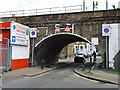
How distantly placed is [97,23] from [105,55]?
347 cm

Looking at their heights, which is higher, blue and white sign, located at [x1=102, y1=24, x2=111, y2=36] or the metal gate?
blue and white sign, located at [x1=102, y1=24, x2=111, y2=36]

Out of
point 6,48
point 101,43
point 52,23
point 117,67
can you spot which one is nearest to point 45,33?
point 52,23

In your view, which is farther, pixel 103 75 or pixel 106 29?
pixel 106 29

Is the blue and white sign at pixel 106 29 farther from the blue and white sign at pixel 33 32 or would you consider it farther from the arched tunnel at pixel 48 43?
the blue and white sign at pixel 33 32

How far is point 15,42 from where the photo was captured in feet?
48.3

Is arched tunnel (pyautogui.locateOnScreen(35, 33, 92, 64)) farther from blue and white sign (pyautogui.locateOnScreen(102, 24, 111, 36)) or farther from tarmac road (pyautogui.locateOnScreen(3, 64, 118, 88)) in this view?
tarmac road (pyautogui.locateOnScreen(3, 64, 118, 88))

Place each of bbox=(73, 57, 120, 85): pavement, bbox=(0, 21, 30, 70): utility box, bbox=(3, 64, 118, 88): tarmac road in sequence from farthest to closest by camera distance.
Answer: bbox=(0, 21, 30, 70): utility box < bbox=(73, 57, 120, 85): pavement < bbox=(3, 64, 118, 88): tarmac road

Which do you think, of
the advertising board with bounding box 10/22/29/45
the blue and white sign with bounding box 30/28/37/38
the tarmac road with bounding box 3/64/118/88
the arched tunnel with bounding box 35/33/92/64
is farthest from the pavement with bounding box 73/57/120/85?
the blue and white sign with bounding box 30/28/37/38

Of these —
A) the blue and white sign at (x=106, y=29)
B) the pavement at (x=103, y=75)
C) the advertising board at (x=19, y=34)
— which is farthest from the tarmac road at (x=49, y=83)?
the blue and white sign at (x=106, y=29)

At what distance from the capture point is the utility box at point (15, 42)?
1416 centimetres

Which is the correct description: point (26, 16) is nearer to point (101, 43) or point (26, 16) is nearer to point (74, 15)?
point (74, 15)

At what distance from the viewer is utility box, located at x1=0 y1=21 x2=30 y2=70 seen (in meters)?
14.2

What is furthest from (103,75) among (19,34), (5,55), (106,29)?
(19,34)

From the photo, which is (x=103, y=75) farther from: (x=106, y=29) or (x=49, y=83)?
(x=106, y=29)
